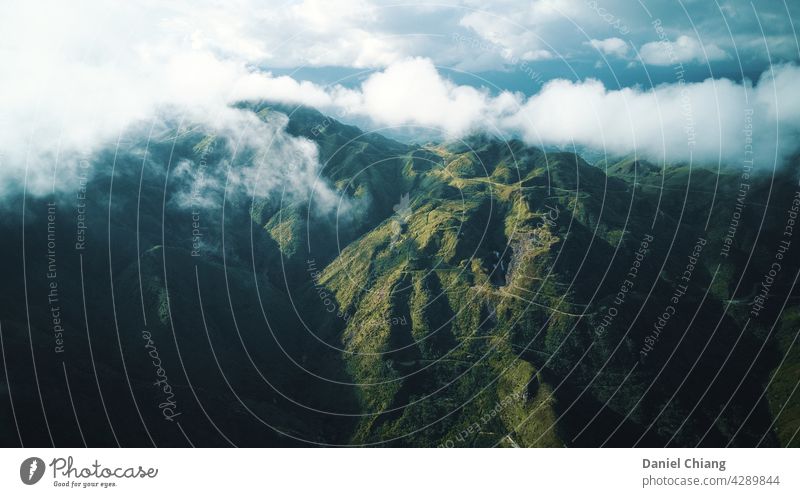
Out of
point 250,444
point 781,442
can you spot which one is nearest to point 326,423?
point 250,444

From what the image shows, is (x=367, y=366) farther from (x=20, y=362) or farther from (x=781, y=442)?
(x=781, y=442)

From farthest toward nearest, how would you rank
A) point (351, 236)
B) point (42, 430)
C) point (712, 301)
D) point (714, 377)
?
1. point (351, 236)
2. point (712, 301)
3. point (714, 377)
4. point (42, 430)

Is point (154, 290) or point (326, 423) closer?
point (326, 423)

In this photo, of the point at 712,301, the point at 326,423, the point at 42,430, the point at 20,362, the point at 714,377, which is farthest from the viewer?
the point at 712,301

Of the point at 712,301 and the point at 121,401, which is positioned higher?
the point at 121,401
